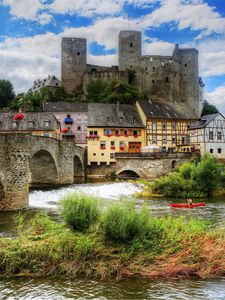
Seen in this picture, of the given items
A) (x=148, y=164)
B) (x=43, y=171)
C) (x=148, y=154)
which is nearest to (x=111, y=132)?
(x=148, y=154)

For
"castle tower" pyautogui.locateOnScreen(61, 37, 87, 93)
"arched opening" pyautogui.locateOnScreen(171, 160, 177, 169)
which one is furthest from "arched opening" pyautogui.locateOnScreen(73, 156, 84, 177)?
Answer: "castle tower" pyautogui.locateOnScreen(61, 37, 87, 93)

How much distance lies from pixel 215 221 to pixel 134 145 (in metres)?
36.1

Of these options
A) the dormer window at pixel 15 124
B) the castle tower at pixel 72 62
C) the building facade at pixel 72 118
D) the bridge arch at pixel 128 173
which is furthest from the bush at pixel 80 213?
the castle tower at pixel 72 62

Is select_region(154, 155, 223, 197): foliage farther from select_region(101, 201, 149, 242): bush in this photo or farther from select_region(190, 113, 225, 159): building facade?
select_region(101, 201, 149, 242): bush

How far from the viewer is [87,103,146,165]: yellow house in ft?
176

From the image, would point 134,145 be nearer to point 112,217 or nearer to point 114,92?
point 114,92

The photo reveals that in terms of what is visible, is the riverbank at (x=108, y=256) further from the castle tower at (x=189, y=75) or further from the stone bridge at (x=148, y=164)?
the castle tower at (x=189, y=75)

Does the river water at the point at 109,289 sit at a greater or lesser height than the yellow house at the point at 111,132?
lesser

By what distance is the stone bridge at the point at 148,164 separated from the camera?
1938 inches

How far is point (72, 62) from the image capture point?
83688 mm

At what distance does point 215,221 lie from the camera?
68.1 feet

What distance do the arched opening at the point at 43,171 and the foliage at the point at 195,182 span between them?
8810 millimetres

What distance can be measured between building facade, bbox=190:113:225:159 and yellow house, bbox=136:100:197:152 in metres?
2.71

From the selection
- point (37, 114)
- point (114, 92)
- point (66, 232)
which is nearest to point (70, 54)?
point (114, 92)
